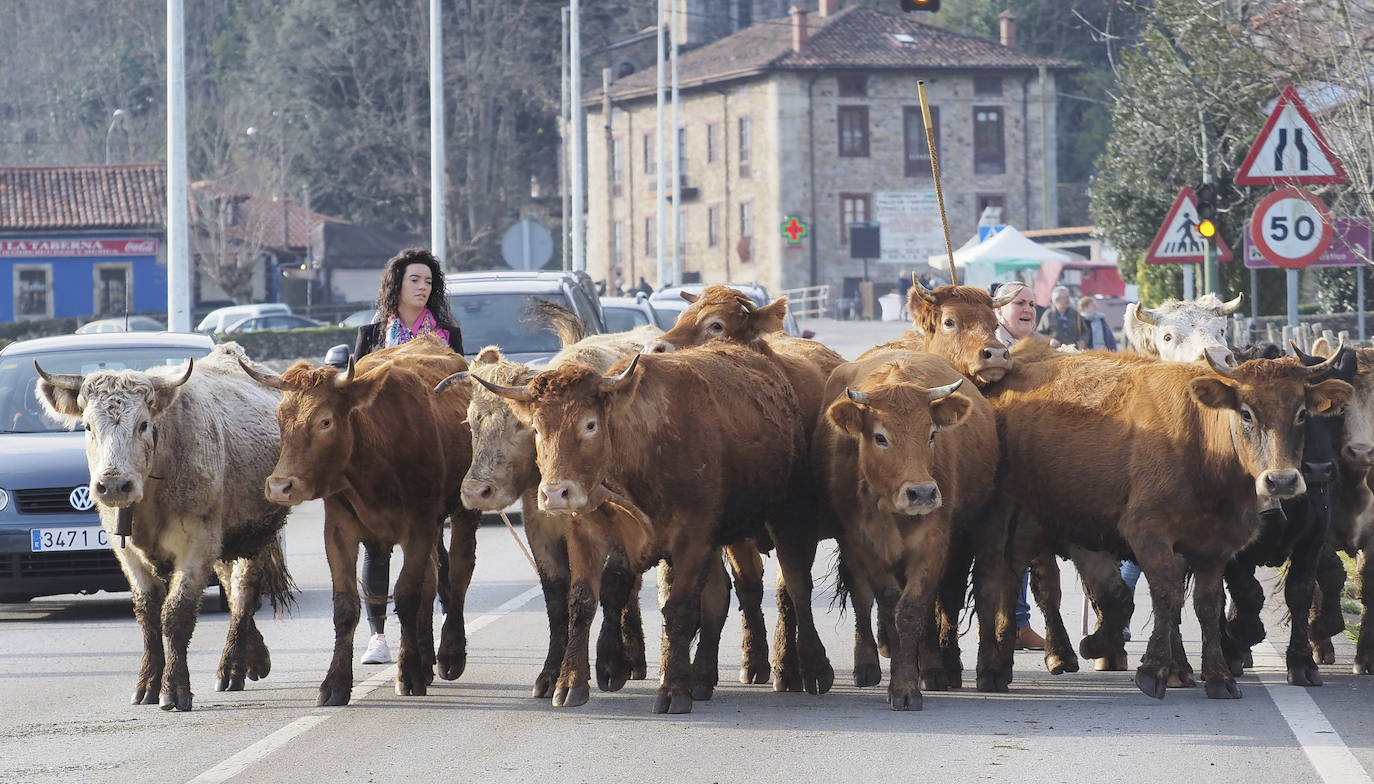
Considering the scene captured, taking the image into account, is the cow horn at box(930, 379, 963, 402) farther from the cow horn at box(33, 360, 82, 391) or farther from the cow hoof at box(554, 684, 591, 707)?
the cow horn at box(33, 360, 82, 391)

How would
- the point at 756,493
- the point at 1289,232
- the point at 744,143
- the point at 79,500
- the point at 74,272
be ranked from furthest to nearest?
the point at 744,143 < the point at 74,272 < the point at 1289,232 < the point at 79,500 < the point at 756,493

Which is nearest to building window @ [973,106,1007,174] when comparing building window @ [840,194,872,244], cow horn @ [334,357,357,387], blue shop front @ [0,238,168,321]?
building window @ [840,194,872,244]

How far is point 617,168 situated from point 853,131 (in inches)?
471

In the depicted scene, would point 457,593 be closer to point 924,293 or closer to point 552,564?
point 552,564

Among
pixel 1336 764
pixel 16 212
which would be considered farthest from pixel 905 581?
pixel 16 212

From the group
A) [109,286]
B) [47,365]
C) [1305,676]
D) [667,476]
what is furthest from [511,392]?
[109,286]

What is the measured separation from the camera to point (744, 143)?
79688 millimetres

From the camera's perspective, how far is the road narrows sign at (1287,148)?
15.3 metres

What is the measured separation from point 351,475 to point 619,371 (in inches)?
59.4

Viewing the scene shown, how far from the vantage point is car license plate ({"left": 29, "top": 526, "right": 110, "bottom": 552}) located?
1270cm

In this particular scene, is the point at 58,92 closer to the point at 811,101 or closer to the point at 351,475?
the point at 811,101

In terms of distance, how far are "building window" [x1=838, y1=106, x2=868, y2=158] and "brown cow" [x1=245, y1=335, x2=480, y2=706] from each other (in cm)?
6933

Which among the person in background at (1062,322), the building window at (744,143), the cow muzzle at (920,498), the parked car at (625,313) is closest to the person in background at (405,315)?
the cow muzzle at (920,498)

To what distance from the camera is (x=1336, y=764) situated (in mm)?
7992
